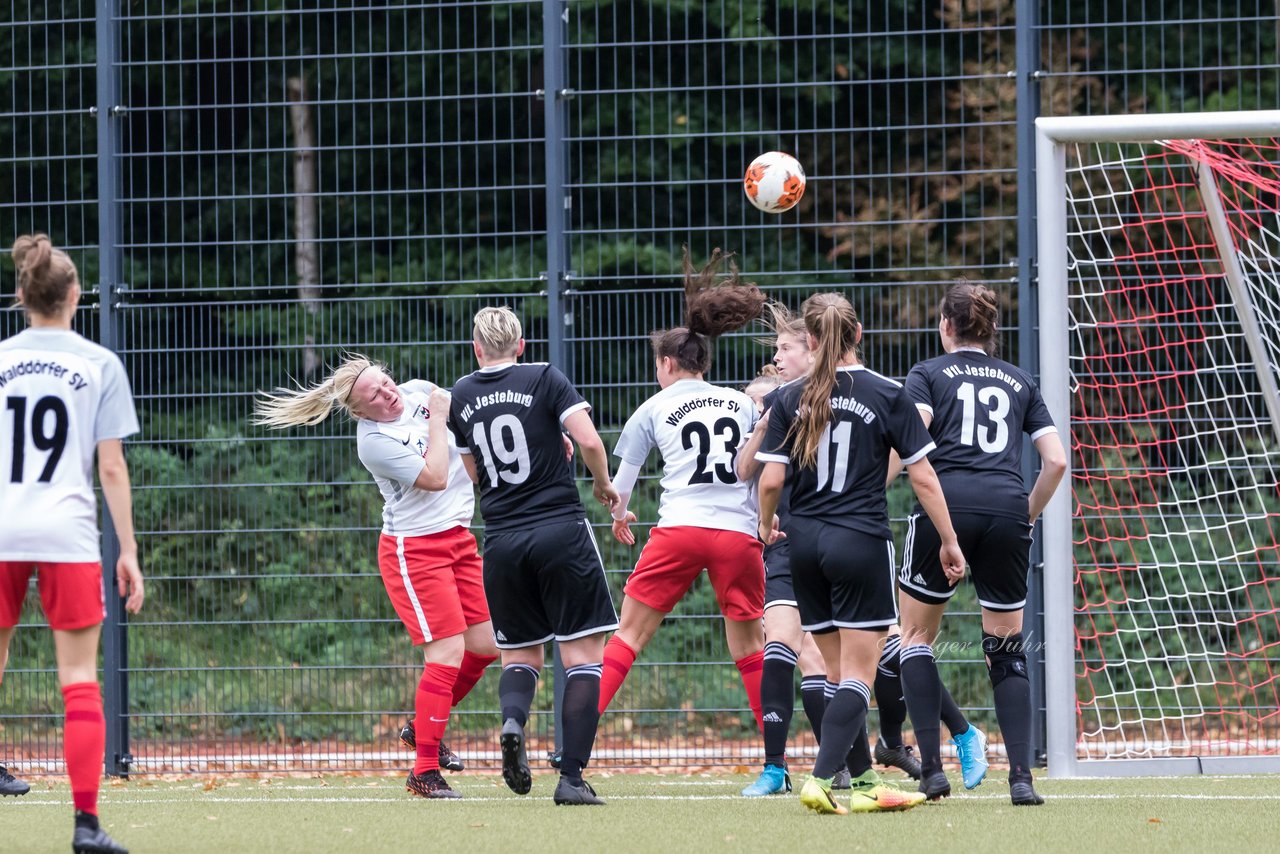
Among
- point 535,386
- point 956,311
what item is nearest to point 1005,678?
point 956,311

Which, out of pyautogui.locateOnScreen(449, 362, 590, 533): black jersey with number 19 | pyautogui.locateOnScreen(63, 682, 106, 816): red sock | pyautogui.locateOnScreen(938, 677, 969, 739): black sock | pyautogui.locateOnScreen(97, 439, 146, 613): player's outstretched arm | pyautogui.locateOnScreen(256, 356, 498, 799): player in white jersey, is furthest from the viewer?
pyautogui.locateOnScreen(256, 356, 498, 799): player in white jersey

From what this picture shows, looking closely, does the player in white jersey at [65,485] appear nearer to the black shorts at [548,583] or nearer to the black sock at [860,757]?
the black shorts at [548,583]

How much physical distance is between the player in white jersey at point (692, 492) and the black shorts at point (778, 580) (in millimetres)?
108

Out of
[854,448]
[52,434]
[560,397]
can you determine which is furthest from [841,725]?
[52,434]

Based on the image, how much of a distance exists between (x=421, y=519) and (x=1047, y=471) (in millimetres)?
2660

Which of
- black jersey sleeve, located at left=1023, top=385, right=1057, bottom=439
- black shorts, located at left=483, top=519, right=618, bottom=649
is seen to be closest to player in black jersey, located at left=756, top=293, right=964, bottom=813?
black jersey sleeve, located at left=1023, top=385, right=1057, bottom=439

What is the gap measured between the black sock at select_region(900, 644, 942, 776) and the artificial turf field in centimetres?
20

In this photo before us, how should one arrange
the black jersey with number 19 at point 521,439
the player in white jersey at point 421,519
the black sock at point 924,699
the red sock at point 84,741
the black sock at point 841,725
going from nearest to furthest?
1. the red sock at point 84,741
2. the black sock at point 841,725
3. the black sock at point 924,699
4. the black jersey with number 19 at point 521,439
5. the player in white jersey at point 421,519

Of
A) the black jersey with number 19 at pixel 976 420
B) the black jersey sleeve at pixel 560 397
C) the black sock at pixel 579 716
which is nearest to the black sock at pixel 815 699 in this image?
the black sock at pixel 579 716

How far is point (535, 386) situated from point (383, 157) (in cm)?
650

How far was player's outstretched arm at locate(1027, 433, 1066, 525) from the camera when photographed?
6367mm

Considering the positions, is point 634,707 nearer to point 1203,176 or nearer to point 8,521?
point 1203,176

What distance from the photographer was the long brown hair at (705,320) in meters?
7.02

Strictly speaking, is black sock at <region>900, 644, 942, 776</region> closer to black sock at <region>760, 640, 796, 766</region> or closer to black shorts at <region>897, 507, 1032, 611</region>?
black shorts at <region>897, 507, 1032, 611</region>
